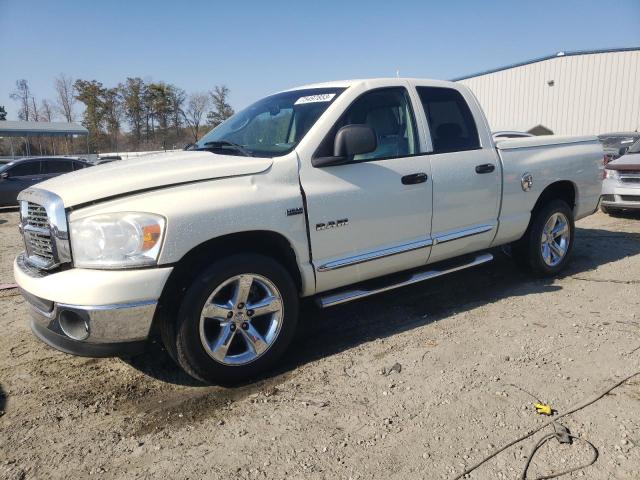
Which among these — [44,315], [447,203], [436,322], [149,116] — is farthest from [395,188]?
[149,116]

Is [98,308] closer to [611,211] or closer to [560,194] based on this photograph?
[560,194]

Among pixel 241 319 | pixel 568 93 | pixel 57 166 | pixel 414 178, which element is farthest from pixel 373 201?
pixel 568 93

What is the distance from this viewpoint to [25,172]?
45.3 ft

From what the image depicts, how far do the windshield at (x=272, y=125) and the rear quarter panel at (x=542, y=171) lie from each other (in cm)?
192

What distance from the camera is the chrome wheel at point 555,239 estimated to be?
5.16 metres

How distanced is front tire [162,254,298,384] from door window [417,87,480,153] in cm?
189

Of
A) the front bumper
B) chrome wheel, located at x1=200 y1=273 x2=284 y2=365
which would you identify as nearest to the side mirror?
chrome wheel, located at x1=200 y1=273 x2=284 y2=365

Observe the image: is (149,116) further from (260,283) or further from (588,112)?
(260,283)

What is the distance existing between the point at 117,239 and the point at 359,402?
5.52 ft

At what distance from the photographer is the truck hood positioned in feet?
9.33

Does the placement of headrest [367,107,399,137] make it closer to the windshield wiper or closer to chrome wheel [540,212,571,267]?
the windshield wiper

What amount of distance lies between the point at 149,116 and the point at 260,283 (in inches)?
2289

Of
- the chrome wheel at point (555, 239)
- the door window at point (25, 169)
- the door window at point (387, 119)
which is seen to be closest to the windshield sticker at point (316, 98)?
the door window at point (387, 119)

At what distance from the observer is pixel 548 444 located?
2.44 metres
